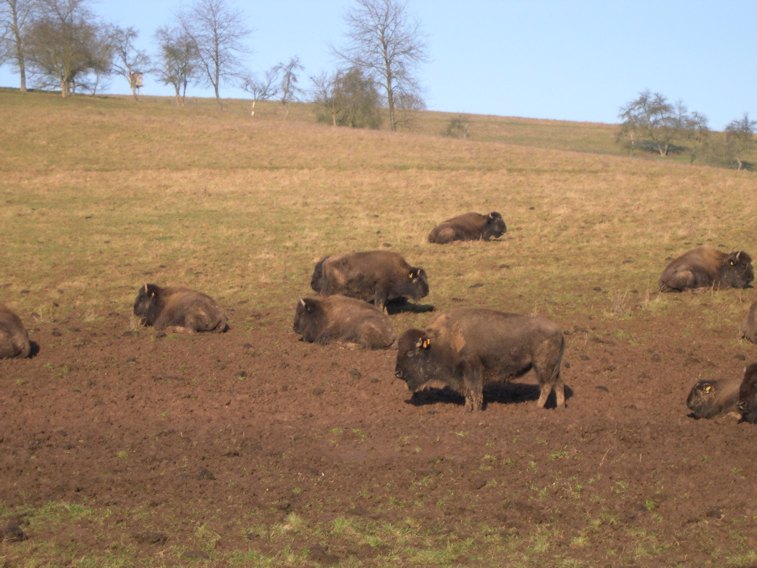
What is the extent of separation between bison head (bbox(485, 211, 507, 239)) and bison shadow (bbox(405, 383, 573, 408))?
16.2 metres

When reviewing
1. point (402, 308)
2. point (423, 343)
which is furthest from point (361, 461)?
point (402, 308)

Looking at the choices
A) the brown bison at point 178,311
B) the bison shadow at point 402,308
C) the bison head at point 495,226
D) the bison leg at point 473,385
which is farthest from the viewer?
the bison head at point 495,226

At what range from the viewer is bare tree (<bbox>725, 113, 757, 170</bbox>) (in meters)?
85.5

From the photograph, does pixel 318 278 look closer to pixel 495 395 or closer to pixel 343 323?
pixel 343 323

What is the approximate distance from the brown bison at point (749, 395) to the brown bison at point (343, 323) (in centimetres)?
611

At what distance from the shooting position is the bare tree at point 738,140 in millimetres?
85500

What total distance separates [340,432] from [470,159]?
43.6 m

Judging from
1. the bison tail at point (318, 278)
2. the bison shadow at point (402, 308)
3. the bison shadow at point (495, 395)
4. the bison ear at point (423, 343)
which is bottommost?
the bison shadow at point (495, 395)

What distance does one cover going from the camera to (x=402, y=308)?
20.1m

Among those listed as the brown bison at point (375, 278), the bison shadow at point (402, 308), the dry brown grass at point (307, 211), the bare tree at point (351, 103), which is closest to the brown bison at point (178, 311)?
the dry brown grass at point (307, 211)

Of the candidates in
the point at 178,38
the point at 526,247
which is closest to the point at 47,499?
the point at 526,247

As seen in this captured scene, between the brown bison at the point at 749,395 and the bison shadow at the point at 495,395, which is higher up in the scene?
the brown bison at the point at 749,395

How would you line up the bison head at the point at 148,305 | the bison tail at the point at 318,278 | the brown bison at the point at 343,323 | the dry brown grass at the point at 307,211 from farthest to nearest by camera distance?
1. the dry brown grass at the point at 307,211
2. the bison tail at the point at 318,278
3. the bison head at the point at 148,305
4. the brown bison at the point at 343,323

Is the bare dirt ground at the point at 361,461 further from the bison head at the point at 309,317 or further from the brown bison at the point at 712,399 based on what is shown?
the bison head at the point at 309,317
